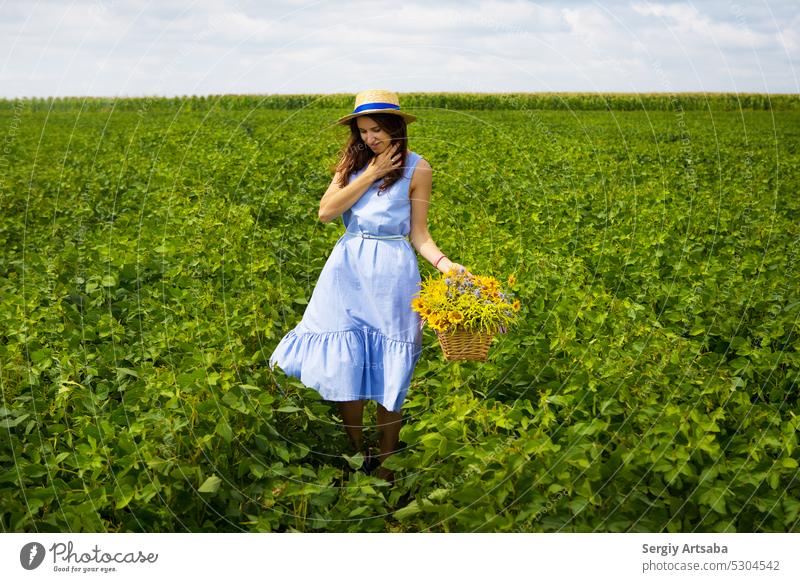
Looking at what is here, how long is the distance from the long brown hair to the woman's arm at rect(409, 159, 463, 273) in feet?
0.29

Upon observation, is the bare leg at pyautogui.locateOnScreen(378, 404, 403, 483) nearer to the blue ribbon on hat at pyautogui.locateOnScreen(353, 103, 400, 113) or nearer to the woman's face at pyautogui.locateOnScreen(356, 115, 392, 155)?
the woman's face at pyautogui.locateOnScreen(356, 115, 392, 155)

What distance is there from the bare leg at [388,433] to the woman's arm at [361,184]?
93 centimetres

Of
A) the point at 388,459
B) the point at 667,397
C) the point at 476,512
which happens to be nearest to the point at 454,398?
the point at 388,459

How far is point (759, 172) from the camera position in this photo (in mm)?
12578

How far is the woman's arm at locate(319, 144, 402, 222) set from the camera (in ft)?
11.2

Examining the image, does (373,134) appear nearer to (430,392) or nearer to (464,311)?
(464,311)

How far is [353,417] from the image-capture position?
3693mm

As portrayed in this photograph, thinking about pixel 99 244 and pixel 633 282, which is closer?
pixel 633 282

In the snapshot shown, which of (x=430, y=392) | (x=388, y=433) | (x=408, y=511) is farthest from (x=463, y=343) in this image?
(x=430, y=392)

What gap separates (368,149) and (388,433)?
1272 millimetres

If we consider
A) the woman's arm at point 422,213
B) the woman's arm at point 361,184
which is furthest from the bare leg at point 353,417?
the woman's arm at point 361,184

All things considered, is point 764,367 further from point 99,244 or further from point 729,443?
point 99,244

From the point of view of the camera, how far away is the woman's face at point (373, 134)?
3.40 metres
